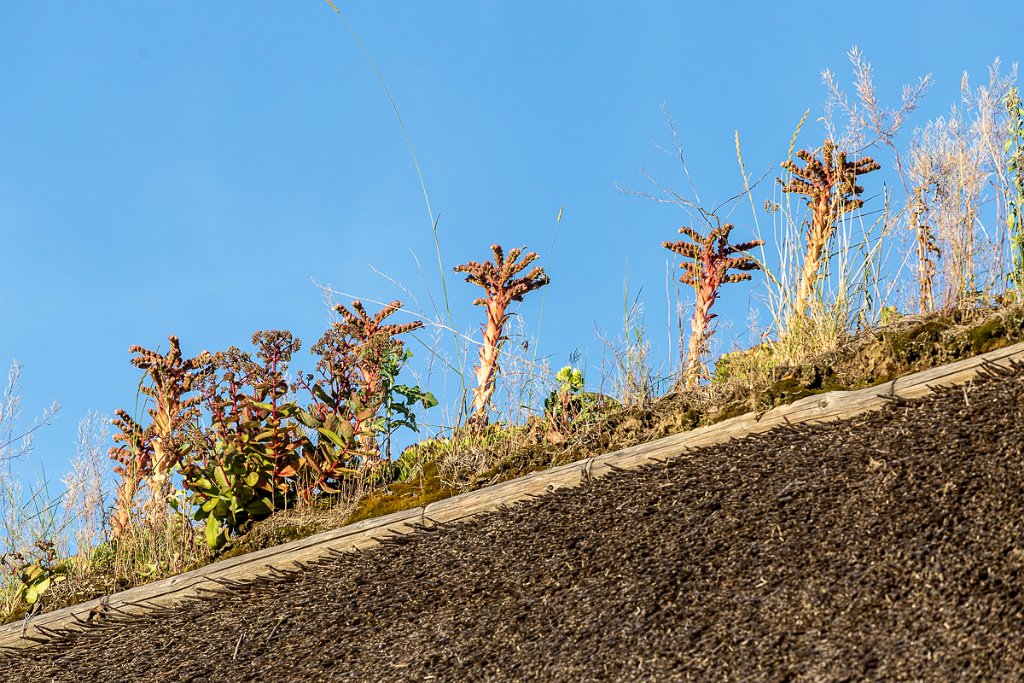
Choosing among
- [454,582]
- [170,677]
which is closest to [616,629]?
[454,582]

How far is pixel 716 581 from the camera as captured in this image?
2.86 m

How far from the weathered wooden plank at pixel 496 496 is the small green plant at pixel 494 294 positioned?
69 cm

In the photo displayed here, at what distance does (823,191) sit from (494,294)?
4.61 ft

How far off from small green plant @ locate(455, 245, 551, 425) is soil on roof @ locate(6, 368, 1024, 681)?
2.97 ft

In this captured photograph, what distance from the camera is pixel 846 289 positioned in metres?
4.01

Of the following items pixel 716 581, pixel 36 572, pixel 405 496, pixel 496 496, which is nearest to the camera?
pixel 716 581

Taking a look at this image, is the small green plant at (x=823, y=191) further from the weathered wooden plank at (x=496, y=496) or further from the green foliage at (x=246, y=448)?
the green foliage at (x=246, y=448)

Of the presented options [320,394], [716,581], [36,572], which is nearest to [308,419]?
[320,394]

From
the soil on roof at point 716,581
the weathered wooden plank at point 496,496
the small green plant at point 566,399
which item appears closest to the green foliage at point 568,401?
the small green plant at point 566,399

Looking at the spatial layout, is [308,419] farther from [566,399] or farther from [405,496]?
[566,399]

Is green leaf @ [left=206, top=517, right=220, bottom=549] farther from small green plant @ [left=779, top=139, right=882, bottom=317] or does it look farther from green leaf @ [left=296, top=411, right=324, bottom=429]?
small green plant @ [left=779, top=139, right=882, bottom=317]

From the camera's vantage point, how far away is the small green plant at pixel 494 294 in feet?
14.7

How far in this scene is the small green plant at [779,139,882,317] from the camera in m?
4.21

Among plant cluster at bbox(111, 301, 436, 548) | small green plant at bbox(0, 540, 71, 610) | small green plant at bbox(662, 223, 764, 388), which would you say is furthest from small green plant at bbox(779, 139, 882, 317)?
small green plant at bbox(0, 540, 71, 610)
